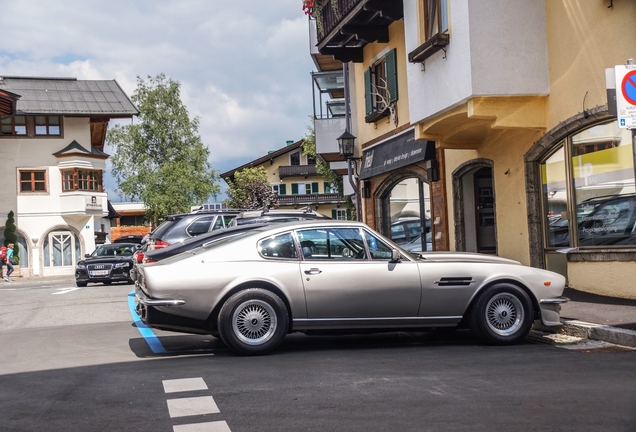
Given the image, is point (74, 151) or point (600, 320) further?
point (74, 151)

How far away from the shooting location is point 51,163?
153ft

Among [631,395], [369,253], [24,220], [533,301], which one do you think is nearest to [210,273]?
[369,253]

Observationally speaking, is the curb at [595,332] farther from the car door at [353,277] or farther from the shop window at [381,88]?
the shop window at [381,88]

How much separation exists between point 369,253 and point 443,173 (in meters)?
9.02

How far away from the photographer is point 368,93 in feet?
68.8

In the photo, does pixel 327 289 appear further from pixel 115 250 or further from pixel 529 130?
pixel 115 250

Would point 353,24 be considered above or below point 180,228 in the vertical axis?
above

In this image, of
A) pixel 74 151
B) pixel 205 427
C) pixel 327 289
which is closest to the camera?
pixel 205 427

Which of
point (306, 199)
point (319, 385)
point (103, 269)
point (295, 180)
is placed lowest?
point (319, 385)

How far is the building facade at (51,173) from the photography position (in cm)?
4606

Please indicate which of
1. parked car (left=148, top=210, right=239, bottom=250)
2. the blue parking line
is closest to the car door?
the blue parking line

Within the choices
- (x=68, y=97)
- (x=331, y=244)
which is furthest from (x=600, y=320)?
(x=68, y=97)

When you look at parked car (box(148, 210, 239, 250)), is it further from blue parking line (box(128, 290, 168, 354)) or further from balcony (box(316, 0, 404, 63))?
balcony (box(316, 0, 404, 63))

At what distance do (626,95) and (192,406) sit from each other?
18.2 feet
